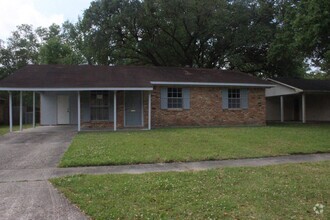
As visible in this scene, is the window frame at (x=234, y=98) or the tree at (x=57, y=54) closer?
the window frame at (x=234, y=98)

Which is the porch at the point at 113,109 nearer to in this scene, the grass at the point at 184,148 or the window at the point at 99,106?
the window at the point at 99,106

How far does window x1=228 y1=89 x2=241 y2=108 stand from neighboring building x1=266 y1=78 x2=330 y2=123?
4878mm

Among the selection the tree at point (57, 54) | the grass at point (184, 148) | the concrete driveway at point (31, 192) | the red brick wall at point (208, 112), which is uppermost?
the tree at point (57, 54)

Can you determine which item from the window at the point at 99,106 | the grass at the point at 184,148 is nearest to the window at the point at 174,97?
the window at the point at 99,106

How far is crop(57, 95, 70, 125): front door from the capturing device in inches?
883

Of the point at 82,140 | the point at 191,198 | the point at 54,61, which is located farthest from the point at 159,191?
the point at 54,61

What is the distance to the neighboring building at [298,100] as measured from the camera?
1019 inches

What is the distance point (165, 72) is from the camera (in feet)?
75.2

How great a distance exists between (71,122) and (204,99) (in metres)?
8.48

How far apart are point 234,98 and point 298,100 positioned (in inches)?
454

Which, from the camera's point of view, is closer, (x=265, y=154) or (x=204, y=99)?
(x=265, y=154)

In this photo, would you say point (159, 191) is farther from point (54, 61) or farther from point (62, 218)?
point (54, 61)

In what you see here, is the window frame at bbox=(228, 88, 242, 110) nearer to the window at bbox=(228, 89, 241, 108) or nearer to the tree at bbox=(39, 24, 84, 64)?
the window at bbox=(228, 89, 241, 108)

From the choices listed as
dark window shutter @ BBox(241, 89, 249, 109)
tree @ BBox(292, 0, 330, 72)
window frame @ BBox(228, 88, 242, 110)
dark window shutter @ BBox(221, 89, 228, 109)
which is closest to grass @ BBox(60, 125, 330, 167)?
tree @ BBox(292, 0, 330, 72)
